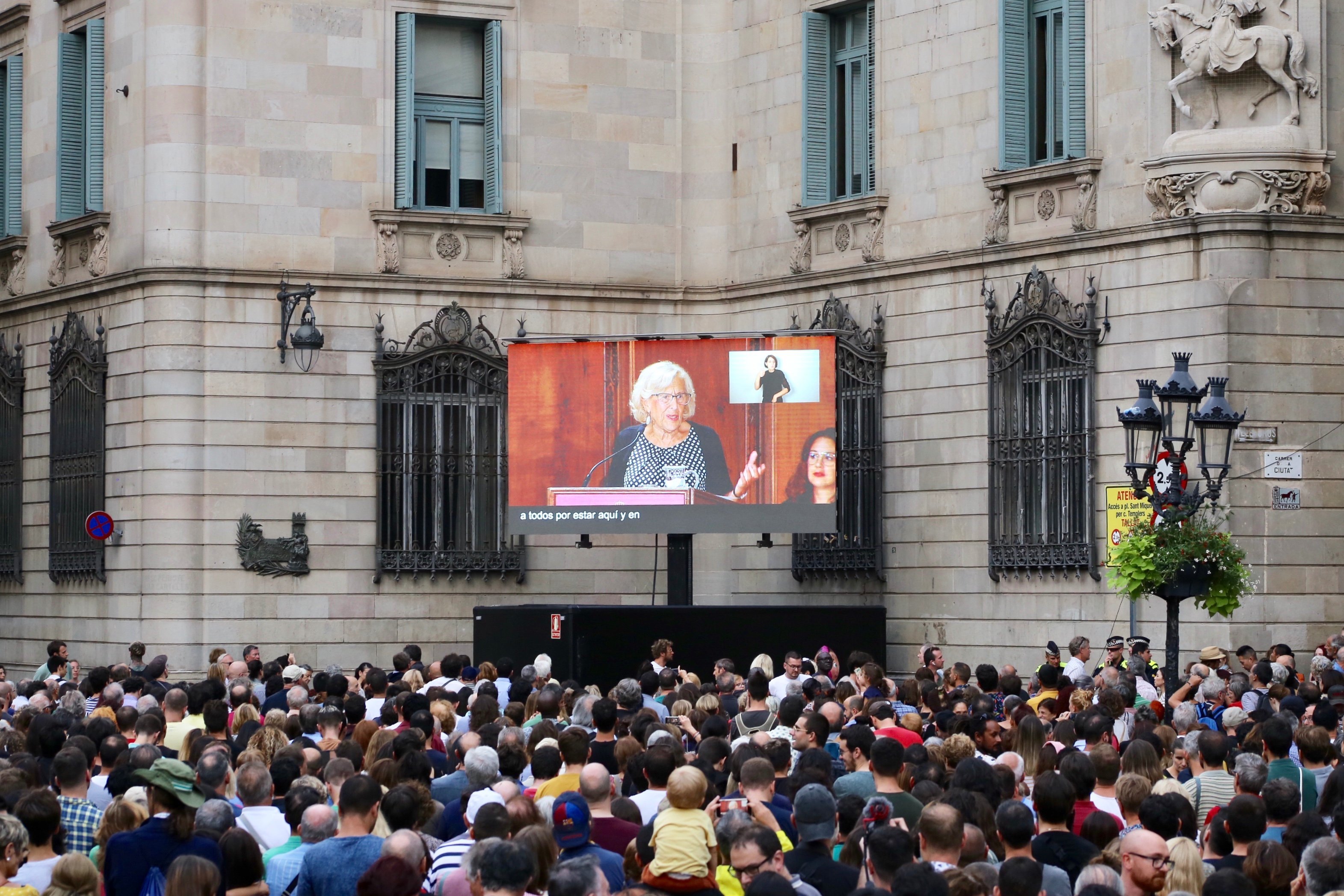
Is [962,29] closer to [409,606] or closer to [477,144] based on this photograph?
[477,144]

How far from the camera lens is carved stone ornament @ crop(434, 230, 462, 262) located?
30.5 metres

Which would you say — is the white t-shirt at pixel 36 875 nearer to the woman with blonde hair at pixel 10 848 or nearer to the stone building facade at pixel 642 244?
the woman with blonde hair at pixel 10 848

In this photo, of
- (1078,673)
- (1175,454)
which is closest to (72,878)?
(1175,454)

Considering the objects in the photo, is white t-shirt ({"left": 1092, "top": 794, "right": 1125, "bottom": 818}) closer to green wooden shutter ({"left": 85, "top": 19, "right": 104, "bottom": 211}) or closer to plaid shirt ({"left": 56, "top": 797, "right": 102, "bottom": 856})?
plaid shirt ({"left": 56, "top": 797, "right": 102, "bottom": 856})

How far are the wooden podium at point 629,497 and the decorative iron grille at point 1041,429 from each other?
3438 millimetres

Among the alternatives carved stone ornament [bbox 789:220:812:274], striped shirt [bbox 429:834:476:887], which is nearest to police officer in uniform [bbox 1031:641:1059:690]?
carved stone ornament [bbox 789:220:812:274]

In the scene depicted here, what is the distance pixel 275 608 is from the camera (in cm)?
2928

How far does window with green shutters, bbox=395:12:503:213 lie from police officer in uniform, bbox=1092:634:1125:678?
12003 millimetres

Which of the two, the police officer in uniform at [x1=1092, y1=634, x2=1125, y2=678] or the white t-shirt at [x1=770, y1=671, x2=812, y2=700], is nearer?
the white t-shirt at [x1=770, y1=671, x2=812, y2=700]

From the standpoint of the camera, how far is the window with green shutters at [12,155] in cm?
3359

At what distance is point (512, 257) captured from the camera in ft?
101

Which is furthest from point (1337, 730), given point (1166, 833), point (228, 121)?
point (228, 121)

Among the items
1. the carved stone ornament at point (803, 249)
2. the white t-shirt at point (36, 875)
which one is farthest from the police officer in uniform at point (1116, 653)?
the white t-shirt at point (36, 875)

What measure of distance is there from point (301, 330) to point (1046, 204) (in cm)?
1000
